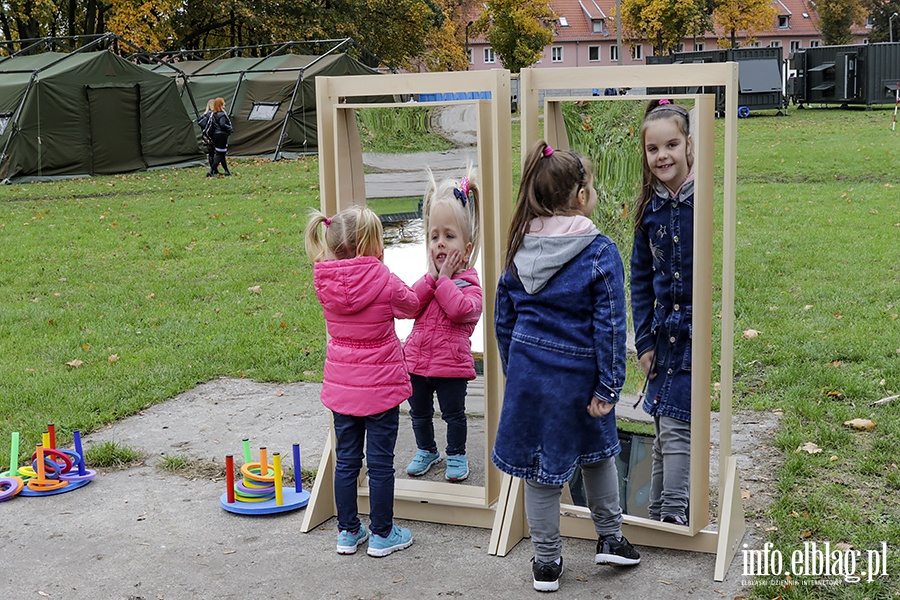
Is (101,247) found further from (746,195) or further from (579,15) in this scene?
(579,15)

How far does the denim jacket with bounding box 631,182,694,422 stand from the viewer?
3871 millimetres

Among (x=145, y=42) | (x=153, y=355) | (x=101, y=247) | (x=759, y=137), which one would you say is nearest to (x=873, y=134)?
(x=759, y=137)

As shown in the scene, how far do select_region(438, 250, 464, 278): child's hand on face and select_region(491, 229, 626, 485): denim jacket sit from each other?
1.71 ft

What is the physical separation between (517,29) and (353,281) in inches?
2285

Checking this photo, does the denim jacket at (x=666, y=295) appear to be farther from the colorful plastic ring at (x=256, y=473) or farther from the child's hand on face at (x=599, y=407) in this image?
the colorful plastic ring at (x=256, y=473)

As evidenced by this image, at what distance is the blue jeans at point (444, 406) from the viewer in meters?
4.44

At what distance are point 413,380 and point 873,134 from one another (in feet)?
69.9

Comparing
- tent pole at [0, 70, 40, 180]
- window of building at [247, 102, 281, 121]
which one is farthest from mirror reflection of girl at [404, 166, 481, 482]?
window of building at [247, 102, 281, 121]

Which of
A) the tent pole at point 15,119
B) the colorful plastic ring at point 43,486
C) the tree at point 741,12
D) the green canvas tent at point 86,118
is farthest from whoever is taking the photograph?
the tree at point 741,12

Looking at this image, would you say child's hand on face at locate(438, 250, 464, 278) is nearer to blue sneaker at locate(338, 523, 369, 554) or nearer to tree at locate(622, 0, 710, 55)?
blue sneaker at locate(338, 523, 369, 554)

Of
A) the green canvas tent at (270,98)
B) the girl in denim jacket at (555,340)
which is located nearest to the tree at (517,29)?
the green canvas tent at (270,98)

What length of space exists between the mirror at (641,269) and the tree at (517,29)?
5601cm

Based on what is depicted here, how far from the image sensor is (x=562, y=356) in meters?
3.60

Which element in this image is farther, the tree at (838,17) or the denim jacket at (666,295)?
the tree at (838,17)
